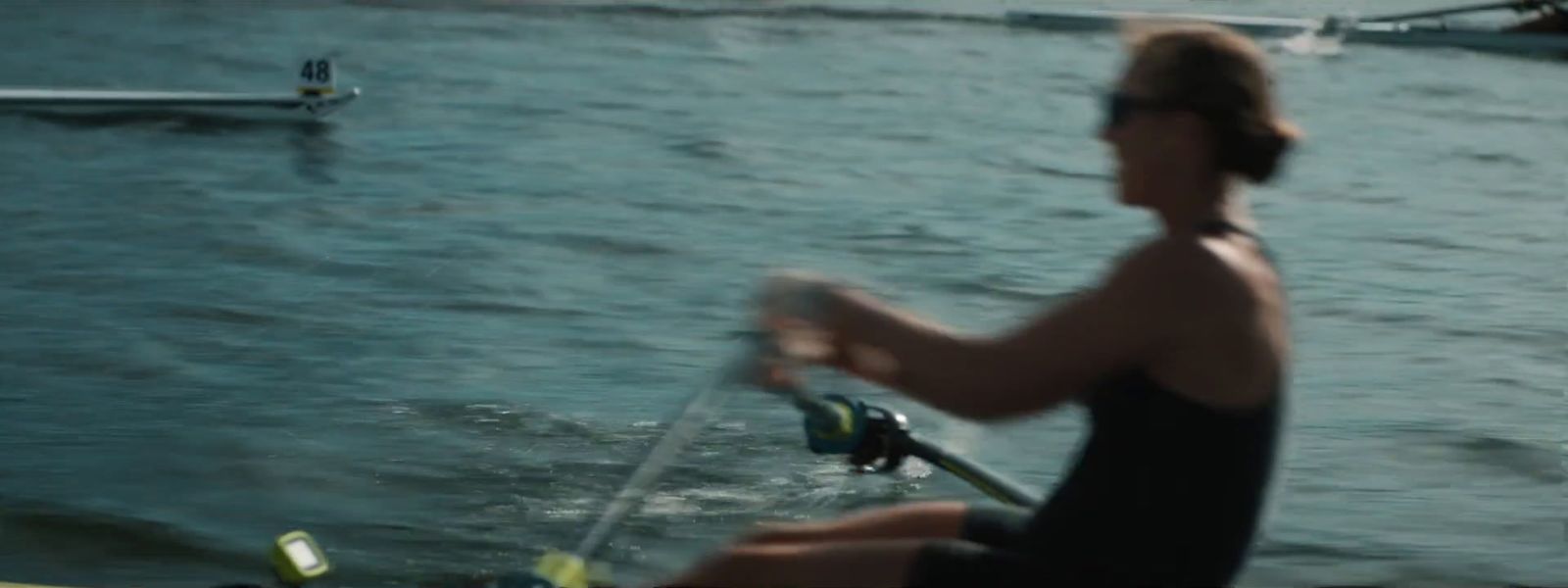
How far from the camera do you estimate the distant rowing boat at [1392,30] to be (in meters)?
24.6

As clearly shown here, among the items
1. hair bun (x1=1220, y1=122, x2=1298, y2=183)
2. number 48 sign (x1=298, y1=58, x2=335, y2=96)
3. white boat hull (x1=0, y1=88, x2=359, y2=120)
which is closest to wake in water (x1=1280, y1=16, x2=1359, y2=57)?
white boat hull (x1=0, y1=88, x2=359, y2=120)

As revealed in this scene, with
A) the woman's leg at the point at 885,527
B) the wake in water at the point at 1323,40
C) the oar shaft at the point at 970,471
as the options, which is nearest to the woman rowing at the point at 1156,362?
the woman's leg at the point at 885,527

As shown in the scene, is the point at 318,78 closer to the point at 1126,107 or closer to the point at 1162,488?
the point at 1126,107

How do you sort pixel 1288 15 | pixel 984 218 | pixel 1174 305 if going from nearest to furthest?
pixel 1174 305 < pixel 984 218 < pixel 1288 15

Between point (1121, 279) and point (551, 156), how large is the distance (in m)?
14.5

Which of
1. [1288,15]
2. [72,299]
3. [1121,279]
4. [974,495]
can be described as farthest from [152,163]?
[1288,15]

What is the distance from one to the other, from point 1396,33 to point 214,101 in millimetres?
13078

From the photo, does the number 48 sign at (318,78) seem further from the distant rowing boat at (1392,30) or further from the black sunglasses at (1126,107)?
the black sunglasses at (1126,107)

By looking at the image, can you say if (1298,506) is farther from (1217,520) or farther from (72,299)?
(72,299)

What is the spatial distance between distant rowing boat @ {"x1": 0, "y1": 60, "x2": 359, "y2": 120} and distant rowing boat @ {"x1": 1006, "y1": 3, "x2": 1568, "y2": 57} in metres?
8.83

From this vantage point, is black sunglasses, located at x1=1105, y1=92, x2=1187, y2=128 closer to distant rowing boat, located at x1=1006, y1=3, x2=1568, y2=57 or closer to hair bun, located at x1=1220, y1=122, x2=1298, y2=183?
hair bun, located at x1=1220, y1=122, x2=1298, y2=183

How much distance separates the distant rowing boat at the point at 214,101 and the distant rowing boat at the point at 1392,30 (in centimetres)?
883

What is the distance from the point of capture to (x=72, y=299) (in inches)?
423

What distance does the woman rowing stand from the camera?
2.82 metres
